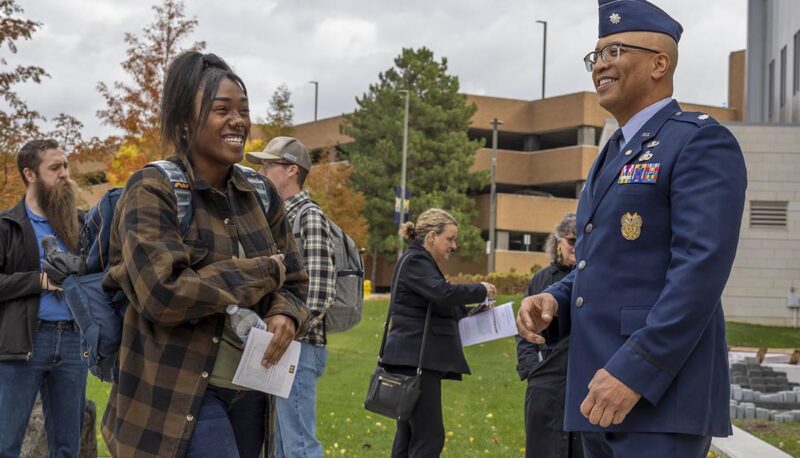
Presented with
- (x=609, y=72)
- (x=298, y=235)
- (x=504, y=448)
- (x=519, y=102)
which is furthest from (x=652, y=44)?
(x=519, y=102)

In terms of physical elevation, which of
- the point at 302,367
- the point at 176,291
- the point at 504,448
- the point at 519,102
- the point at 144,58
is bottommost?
the point at 504,448

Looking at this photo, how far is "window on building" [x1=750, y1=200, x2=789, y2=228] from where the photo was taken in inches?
1367

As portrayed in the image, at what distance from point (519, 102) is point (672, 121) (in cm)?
6417

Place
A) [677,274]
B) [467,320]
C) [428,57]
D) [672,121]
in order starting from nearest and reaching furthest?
[677,274] → [672,121] → [467,320] → [428,57]

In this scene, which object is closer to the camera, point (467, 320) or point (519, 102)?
point (467, 320)

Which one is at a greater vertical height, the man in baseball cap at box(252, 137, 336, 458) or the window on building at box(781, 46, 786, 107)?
the window on building at box(781, 46, 786, 107)

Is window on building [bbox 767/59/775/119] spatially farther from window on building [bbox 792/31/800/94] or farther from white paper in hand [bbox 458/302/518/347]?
white paper in hand [bbox 458/302/518/347]

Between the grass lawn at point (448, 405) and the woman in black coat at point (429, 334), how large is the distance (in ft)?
7.93

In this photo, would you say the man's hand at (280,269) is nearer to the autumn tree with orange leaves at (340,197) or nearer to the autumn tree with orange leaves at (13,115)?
the autumn tree with orange leaves at (13,115)

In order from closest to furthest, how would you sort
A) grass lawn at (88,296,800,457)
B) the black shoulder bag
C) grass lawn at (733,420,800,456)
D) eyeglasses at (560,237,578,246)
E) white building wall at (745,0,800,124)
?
1. eyeglasses at (560,237,578,246)
2. the black shoulder bag
3. grass lawn at (88,296,800,457)
4. grass lawn at (733,420,800,456)
5. white building wall at (745,0,800,124)

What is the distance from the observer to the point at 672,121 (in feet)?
11.8

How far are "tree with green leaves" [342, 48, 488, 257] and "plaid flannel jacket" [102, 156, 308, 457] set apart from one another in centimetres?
5225

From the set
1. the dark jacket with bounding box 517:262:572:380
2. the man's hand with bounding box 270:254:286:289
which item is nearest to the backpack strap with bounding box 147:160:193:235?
the man's hand with bounding box 270:254:286:289

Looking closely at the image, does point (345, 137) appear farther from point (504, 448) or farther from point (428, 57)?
point (504, 448)
